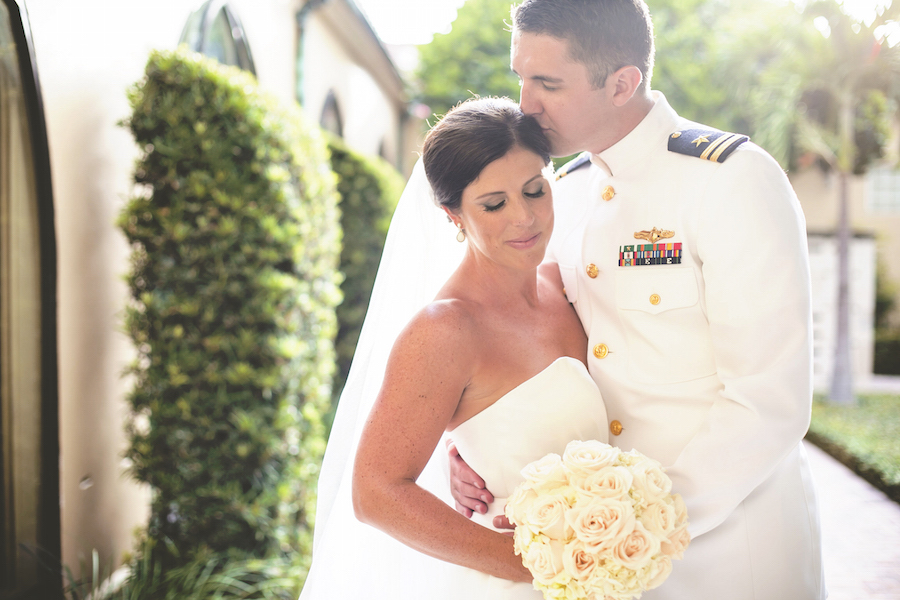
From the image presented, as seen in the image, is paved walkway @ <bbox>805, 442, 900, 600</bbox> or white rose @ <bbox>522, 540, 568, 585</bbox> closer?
white rose @ <bbox>522, 540, 568, 585</bbox>

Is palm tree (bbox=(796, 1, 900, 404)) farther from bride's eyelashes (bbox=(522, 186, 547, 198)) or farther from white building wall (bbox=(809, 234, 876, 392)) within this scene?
bride's eyelashes (bbox=(522, 186, 547, 198))

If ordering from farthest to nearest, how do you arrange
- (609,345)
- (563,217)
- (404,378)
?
(563,217) < (609,345) < (404,378)

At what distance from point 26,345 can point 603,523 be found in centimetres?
299

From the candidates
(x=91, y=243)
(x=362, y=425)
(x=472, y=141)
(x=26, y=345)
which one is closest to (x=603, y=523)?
(x=362, y=425)

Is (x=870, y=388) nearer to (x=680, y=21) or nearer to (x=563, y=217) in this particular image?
(x=680, y=21)

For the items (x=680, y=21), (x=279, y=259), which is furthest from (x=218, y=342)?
(x=680, y=21)

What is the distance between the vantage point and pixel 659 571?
1507 mm

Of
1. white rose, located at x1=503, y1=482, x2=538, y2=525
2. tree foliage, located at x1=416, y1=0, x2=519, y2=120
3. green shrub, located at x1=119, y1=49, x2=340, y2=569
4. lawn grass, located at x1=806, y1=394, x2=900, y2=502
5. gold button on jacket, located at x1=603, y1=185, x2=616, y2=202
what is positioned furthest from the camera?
tree foliage, located at x1=416, y1=0, x2=519, y2=120

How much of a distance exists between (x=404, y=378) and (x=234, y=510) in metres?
2.41

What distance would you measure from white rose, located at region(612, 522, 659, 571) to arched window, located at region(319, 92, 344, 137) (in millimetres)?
8804

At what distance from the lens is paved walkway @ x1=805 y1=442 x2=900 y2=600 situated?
4.50 metres

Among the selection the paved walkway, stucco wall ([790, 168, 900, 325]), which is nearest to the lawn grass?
the paved walkway

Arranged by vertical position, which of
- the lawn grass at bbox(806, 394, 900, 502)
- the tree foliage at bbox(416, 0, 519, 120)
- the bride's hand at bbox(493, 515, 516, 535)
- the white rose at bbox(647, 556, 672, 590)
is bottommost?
the lawn grass at bbox(806, 394, 900, 502)

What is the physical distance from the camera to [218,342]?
12.1 feet
